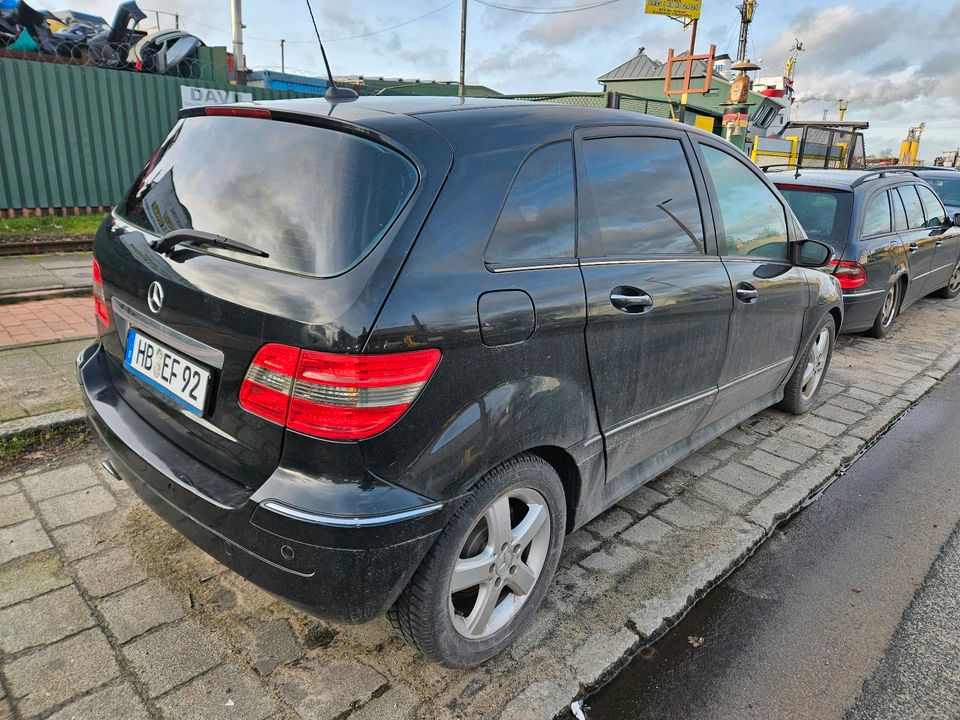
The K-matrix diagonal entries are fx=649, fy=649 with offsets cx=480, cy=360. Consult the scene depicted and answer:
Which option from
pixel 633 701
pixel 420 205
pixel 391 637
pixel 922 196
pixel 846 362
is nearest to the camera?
pixel 420 205

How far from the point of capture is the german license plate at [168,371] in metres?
1.95

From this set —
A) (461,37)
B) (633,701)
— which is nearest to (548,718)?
(633,701)

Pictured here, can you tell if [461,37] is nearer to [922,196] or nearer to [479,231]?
[922,196]

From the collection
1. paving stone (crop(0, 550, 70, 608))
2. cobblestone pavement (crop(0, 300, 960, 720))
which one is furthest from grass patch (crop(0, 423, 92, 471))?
paving stone (crop(0, 550, 70, 608))

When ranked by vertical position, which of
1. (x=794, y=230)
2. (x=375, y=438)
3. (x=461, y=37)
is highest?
(x=461, y=37)

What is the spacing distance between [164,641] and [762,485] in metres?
3.04

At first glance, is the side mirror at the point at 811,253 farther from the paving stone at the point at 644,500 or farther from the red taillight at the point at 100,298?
the red taillight at the point at 100,298

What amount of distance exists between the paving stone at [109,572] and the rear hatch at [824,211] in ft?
19.4

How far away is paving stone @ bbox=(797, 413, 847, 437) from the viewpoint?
14.6 feet

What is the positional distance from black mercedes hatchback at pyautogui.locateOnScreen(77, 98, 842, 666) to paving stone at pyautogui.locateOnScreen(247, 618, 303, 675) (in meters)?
0.47

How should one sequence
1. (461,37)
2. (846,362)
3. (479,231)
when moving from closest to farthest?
(479,231) → (846,362) → (461,37)

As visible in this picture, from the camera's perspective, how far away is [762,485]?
12.0 ft

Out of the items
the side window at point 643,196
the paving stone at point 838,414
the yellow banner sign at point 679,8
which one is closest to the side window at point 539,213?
the side window at point 643,196

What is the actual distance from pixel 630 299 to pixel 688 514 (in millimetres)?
1428
